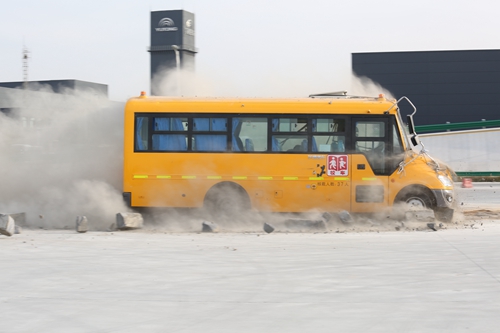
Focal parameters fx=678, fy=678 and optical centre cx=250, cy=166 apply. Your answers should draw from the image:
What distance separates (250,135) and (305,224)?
2732 millimetres

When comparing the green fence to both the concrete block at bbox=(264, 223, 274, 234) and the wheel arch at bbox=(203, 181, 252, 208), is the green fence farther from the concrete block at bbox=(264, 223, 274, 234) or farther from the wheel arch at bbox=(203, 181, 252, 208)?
the concrete block at bbox=(264, 223, 274, 234)

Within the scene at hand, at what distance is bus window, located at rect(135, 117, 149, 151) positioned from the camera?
15992 millimetres

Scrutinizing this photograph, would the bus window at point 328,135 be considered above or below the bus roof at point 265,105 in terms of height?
below

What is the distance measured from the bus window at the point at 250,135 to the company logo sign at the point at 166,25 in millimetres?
91709

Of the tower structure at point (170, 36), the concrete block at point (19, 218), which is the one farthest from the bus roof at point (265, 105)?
the tower structure at point (170, 36)

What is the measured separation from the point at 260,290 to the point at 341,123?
8493 mm

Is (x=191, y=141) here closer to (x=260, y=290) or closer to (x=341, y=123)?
(x=341, y=123)

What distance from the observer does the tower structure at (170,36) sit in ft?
336

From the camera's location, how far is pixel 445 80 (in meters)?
55.5

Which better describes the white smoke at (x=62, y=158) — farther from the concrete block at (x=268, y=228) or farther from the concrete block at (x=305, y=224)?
the concrete block at (x=305, y=224)

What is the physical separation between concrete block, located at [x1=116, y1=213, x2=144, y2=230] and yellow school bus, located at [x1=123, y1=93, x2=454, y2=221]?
1.15 meters

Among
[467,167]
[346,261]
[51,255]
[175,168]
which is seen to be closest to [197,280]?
[346,261]

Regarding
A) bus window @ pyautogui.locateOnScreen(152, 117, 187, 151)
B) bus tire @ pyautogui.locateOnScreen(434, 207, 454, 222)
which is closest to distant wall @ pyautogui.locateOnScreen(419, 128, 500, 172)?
bus tire @ pyautogui.locateOnScreen(434, 207, 454, 222)

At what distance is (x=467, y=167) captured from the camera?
41.9 metres
